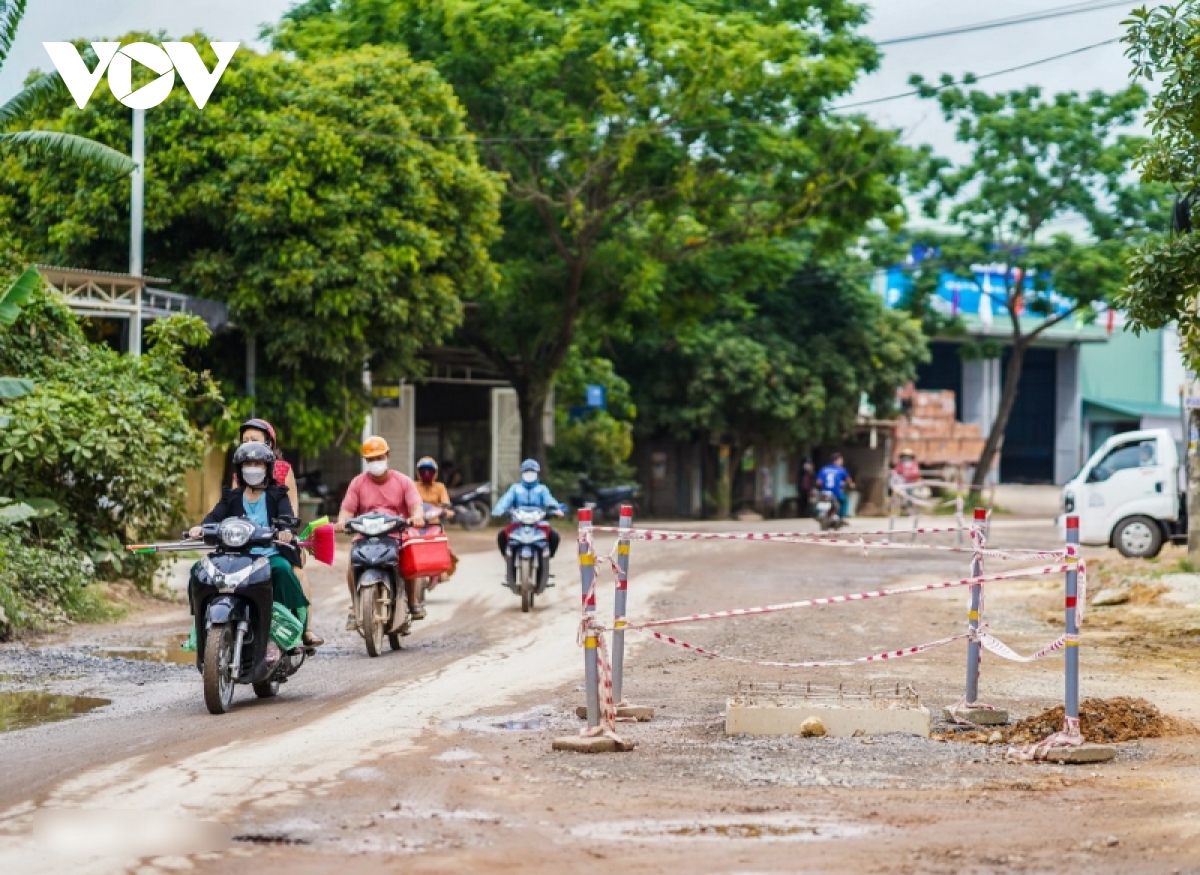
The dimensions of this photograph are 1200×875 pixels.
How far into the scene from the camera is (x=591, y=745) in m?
8.64

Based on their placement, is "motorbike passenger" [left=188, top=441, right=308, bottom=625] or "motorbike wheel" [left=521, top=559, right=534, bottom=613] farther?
"motorbike wheel" [left=521, top=559, right=534, bottom=613]

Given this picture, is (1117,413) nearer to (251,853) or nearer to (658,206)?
(658,206)

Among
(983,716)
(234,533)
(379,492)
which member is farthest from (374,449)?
(983,716)

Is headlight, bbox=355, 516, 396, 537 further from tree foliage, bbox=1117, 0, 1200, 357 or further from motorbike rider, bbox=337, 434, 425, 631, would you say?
tree foliage, bbox=1117, 0, 1200, 357

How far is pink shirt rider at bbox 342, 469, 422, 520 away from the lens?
542 inches

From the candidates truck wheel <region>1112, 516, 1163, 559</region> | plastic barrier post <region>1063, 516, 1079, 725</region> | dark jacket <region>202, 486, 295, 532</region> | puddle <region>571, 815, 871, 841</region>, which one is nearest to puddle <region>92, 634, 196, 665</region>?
dark jacket <region>202, 486, 295, 532</region>

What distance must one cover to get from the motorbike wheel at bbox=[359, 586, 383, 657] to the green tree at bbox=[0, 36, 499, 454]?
14.5m

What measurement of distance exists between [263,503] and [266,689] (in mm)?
1187

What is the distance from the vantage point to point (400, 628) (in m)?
13.7

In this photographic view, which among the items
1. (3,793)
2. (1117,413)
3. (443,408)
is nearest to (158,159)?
(443,408)

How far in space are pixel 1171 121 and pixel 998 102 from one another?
103 feet

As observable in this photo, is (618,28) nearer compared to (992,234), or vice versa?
(618,28)

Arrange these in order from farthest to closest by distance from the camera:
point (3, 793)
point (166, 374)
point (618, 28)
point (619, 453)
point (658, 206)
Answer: point (619, 453) < point (658, 206) < point (618, 28) < point (166, 374) < point (3, 793)

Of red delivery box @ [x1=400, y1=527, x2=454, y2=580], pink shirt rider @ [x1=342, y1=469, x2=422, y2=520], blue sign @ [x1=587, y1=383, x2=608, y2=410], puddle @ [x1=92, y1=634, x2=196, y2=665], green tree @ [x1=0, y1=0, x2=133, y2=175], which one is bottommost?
puddle @ [x1=92, y1=634, x2=196, y2=665]
